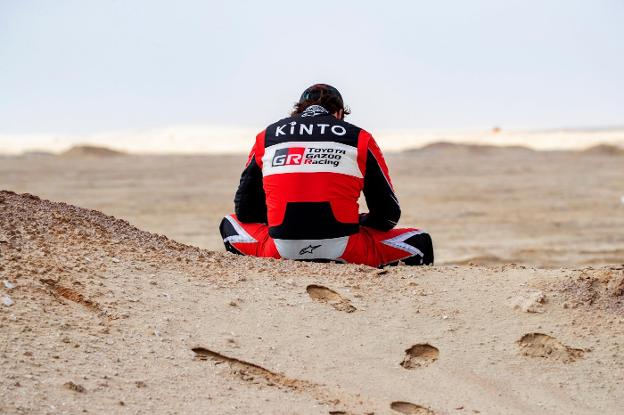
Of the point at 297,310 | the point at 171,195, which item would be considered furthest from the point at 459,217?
the point at 297,310

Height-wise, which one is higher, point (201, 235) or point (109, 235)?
point (109, 235)

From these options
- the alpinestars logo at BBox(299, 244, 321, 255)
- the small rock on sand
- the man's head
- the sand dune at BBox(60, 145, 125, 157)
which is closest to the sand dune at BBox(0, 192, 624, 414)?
the small rock on sand

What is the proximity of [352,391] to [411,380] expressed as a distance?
1.00ft

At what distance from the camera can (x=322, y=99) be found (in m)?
6.31

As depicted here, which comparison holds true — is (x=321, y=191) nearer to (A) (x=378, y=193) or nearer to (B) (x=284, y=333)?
(A) (x=378, y=193)

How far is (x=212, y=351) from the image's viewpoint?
4734mm

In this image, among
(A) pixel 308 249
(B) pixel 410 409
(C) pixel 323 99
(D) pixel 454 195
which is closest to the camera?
(B) pixel 410 409

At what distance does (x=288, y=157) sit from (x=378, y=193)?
0.58 metres

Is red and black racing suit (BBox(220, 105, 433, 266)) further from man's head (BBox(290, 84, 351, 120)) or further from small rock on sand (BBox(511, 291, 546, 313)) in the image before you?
small rock on sand (BBox(511, 291, 546, 313))

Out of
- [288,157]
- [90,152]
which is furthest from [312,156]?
[90,152]

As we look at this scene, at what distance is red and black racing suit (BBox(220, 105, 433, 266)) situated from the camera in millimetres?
5961

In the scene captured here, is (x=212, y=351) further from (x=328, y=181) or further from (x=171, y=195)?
(x=171, y=195)

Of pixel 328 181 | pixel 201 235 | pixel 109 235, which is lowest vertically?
pixel 201 235

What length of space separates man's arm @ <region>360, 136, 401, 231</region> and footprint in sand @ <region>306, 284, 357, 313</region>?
2.72 ft
